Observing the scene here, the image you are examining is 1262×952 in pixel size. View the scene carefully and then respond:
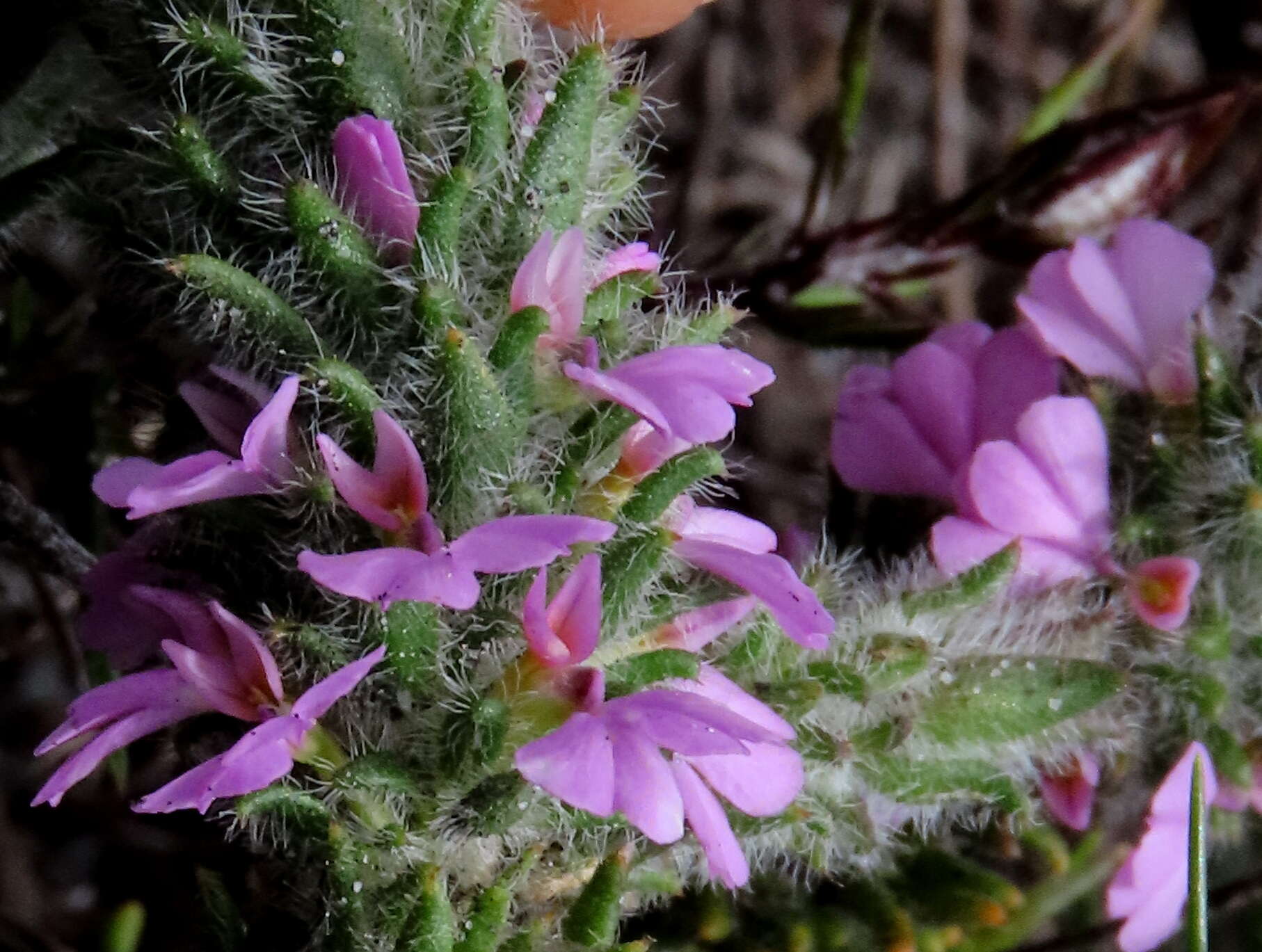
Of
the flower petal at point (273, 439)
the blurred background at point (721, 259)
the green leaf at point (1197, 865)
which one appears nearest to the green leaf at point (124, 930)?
the blurred background at point (721, 259)

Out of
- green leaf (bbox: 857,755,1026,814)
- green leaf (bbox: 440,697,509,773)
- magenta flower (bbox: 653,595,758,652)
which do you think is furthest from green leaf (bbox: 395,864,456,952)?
green leaf (bbox: 857,755,1026,814)

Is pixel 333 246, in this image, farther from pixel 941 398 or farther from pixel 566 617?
pixel 941 398

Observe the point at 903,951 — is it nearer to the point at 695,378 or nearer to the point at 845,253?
the point at 695,378

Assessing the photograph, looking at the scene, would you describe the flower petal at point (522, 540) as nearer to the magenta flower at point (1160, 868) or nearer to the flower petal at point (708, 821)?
the flower petal at point (708, 821)

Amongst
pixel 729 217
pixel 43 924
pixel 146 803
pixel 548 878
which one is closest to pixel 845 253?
pixel 729 217

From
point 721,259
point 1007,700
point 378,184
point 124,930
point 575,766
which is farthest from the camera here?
point 721,259

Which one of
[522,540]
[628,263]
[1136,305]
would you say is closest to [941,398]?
[1136,305]

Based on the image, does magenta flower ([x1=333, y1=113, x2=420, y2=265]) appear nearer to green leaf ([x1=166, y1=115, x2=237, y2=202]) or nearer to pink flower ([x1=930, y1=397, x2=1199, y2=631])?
green leaf ([x1=166, y1=115, x2=237, y2=202])
